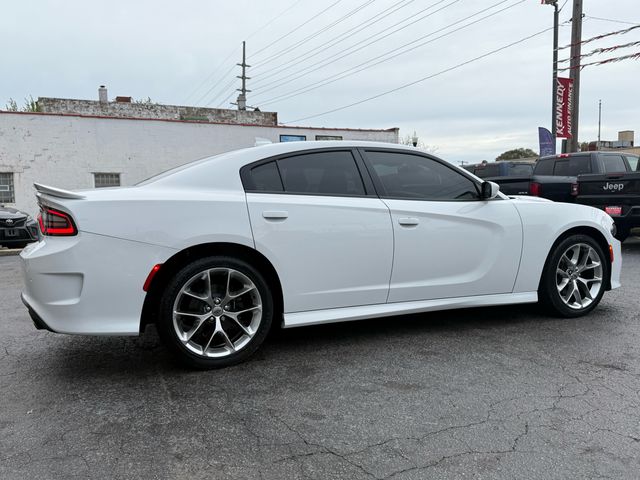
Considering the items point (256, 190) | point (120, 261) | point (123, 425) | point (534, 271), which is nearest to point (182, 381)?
point (123, 425)

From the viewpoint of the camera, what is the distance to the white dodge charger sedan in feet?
10.1

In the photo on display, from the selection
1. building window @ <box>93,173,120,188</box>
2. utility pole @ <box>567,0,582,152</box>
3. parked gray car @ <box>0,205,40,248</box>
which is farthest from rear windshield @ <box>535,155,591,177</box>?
building window @ <box>93,173,120,188</box>

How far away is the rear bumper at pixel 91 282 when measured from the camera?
3.00 metres

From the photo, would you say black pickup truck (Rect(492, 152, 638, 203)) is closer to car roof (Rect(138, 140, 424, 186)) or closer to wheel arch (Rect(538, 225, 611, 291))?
wheel arch (Rect(538, 225, 611, 291))

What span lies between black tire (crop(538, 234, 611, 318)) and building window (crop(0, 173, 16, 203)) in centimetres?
1633

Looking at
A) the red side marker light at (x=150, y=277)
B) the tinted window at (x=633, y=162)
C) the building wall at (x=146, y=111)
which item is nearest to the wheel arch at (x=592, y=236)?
the red side marker light at (x=150, y=277)

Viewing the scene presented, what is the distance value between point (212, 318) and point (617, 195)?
7.95m

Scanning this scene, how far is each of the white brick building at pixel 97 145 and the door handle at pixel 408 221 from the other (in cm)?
1518

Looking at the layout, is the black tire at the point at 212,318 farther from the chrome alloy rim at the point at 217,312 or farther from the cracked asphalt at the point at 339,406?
the cracked asphalt at the point at 339,406

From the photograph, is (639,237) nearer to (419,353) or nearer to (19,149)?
(419,353)

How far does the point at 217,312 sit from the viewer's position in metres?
3.34

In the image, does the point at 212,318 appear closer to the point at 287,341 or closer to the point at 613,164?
the point at 287,341

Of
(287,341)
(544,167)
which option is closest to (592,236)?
(287,341)

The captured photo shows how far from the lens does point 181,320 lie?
10.7 ft
